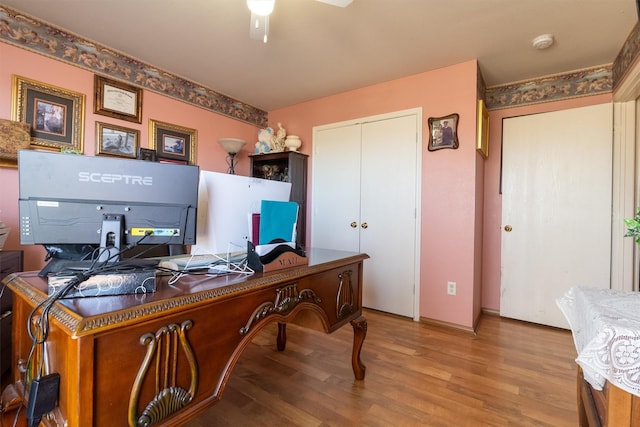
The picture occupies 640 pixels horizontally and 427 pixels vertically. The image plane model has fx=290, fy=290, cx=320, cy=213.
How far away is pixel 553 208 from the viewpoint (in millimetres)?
2816

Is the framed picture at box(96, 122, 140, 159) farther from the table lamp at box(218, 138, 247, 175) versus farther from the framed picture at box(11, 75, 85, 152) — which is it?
the table lamp at box(218, 138, 247, 175)

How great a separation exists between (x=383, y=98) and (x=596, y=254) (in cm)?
248

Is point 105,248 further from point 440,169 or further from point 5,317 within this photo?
point 440,169

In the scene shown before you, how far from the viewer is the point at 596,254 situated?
2.62m

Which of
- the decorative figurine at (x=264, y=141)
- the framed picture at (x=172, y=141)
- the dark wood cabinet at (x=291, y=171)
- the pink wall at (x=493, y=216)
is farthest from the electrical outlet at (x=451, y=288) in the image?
the framed picture at (x=172, y=141)

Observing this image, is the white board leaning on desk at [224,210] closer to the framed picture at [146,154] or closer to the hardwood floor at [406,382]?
the hardwood floor at [406,382]

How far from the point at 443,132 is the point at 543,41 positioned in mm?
944

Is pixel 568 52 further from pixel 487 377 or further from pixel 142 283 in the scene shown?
pixel 142 283

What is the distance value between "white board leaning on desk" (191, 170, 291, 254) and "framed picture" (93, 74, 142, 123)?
6.85ft

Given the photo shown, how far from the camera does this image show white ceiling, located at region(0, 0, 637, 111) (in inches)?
78.0

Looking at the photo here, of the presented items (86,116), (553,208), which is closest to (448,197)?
(553,208)

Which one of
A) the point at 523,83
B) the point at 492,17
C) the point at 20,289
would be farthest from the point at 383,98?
the point at 20,289

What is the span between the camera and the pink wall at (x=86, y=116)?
2.14 metres

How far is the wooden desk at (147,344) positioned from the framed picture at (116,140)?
76.9 inches
